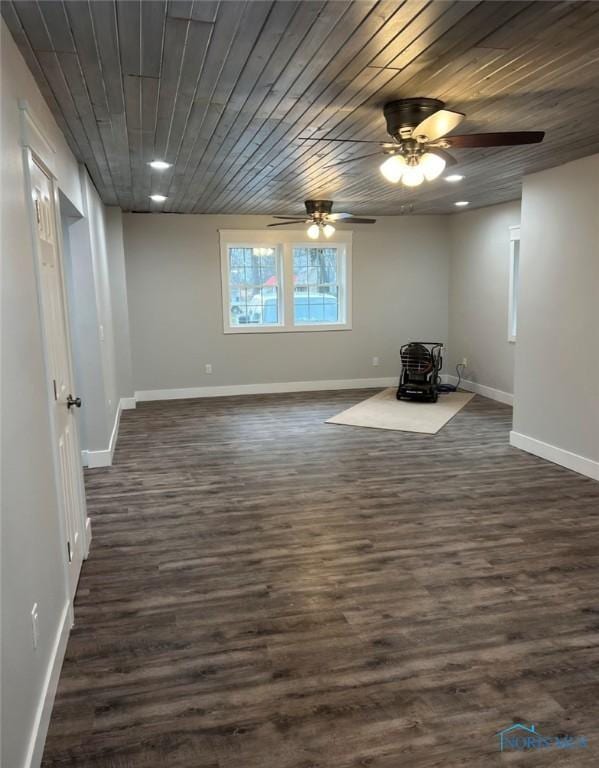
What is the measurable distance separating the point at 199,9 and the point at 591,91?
6.40ft

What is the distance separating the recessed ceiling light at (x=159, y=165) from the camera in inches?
161

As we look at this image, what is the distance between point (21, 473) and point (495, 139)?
2.53 metres

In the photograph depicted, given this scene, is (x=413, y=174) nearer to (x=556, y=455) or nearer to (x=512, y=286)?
(x=556, y=455)

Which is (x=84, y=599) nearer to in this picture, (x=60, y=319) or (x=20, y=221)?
(x=60, y=319)

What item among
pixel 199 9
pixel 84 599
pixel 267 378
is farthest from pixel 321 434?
pixel 199 9

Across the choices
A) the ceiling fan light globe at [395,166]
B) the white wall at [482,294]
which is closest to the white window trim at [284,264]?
the white wall at [482,294]

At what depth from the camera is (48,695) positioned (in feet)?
6.58

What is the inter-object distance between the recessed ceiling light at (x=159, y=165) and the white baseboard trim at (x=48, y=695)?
120 inches

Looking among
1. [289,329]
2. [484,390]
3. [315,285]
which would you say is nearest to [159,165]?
[289,329]

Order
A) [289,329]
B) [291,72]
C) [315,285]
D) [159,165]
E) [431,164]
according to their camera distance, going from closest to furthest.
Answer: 1. [291,72]
2. [431,164]
3. [159,165]
4. [289,329]
5. [315,285]

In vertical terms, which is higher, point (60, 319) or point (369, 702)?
point (60, 319)

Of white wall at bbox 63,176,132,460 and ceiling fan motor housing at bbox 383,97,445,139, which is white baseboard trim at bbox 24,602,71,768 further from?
ceiling fan motor housing at bbox 383,97,445,139

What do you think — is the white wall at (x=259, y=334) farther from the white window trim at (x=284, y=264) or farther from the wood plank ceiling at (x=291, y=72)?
the wood plank ceiling at (x=291, y=72)

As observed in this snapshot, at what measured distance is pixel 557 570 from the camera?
3.03m
